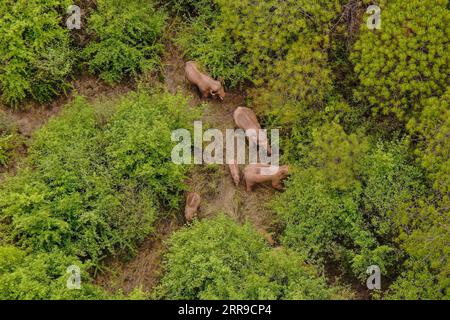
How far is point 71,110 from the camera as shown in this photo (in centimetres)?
920

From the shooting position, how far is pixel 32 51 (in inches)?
366

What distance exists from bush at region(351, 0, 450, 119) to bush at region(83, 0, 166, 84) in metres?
3.94

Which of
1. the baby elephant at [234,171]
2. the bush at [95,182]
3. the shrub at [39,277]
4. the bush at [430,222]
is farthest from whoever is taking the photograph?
the baby elephant at [234,171]

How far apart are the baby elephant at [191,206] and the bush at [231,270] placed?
1.58 feet

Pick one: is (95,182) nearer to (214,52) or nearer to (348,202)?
(214,52)

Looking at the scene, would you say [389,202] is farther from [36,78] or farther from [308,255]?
[36,78]

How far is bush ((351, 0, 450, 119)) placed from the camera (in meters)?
8.34

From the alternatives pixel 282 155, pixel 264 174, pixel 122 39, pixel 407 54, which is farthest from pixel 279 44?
pixel 122 39

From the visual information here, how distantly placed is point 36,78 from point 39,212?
2.77m

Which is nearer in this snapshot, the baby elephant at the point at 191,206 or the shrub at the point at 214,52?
the baby elephant at the point at 191,206

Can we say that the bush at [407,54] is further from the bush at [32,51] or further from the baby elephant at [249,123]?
the bush at [32,51]

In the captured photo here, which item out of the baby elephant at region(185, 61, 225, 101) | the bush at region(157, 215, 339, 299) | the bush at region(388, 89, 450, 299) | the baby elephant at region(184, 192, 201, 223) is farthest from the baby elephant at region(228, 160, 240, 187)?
the bush at region(388, 89, 450, 299)

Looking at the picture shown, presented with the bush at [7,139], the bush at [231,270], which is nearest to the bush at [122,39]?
the bush at [7,139]

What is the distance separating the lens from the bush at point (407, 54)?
328 inches
